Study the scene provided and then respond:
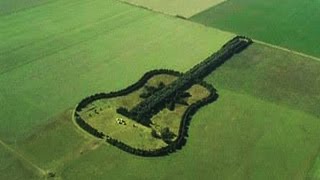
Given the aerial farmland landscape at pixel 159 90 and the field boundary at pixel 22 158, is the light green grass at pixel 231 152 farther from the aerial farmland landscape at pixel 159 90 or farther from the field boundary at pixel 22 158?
the field boundary at pixel 22 158

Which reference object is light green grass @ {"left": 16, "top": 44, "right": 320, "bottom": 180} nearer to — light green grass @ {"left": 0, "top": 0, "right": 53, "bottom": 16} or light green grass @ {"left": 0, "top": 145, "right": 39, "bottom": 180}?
light green grass @ {"left": 0, "top": 145, "right": 39, "bottom": 180}

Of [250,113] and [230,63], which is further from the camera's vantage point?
[230,63]

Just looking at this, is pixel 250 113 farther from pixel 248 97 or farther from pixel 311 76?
pixel 311 76

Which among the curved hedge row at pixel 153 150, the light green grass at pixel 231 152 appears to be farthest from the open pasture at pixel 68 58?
the light green grass at pixel 231 152

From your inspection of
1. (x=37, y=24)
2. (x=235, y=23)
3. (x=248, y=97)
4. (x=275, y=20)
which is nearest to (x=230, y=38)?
(x=235, y=23)

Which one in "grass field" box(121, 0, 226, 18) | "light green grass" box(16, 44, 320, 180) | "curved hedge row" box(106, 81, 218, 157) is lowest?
"light green grass" box(16, 44, 320, 180)

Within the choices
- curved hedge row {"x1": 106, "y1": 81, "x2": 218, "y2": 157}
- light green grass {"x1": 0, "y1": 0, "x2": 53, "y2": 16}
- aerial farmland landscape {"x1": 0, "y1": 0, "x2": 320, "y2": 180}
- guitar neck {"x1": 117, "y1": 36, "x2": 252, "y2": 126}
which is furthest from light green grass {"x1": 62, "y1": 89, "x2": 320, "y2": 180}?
light green grass {"x1": 0, "y1": 0, "x2": 53, "y2": 16}

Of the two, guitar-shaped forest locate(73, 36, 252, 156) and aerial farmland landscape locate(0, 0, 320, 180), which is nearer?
aerial farmland landscape locate(0, 0, 320, 180)
